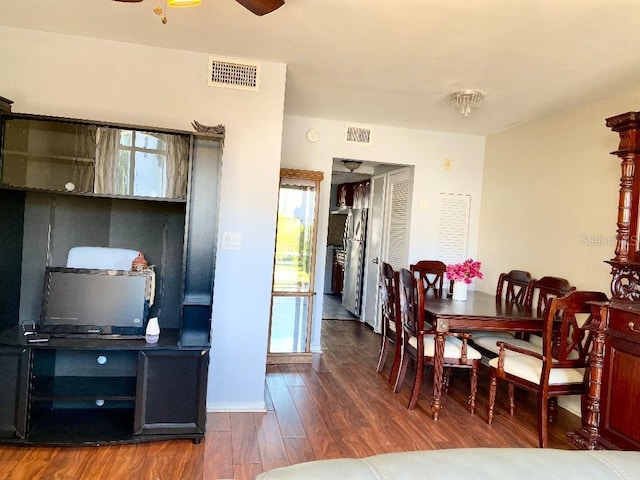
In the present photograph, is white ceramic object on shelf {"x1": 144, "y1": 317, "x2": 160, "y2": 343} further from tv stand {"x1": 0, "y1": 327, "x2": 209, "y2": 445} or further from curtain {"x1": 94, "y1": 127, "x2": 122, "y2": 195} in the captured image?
curtain {"x1": 94, "y1": 127, "x2": 122, "y2": 195}

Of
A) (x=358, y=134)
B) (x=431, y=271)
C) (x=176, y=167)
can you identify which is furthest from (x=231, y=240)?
(x=431, y=271)

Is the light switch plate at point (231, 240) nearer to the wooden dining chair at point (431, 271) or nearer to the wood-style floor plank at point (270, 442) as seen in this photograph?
the wood-style floor plank at point (270, 442)

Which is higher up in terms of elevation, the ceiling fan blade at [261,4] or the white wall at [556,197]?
the ceiling fan blade at [261,4]

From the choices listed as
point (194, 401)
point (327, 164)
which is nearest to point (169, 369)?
point (194, 401)

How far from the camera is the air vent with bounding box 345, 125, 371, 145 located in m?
4.96

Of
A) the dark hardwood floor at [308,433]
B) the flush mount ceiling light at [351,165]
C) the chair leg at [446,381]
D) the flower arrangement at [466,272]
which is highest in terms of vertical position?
the flush mount ceiling light at [351,165]

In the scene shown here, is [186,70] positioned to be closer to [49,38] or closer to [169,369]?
[49,38]

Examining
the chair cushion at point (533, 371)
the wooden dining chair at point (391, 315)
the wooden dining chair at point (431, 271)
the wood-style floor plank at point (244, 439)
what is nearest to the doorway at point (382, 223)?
the wooden dining chair at point (431, 271)

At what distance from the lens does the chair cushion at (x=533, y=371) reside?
2.98 meters

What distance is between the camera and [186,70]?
317cm

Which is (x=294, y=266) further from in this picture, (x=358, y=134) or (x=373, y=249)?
(x=373, y=249)

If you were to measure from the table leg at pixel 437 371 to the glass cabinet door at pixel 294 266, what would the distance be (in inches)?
62.2

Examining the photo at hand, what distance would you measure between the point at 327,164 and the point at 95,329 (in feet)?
9.54

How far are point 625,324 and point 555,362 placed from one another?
1.59ft
